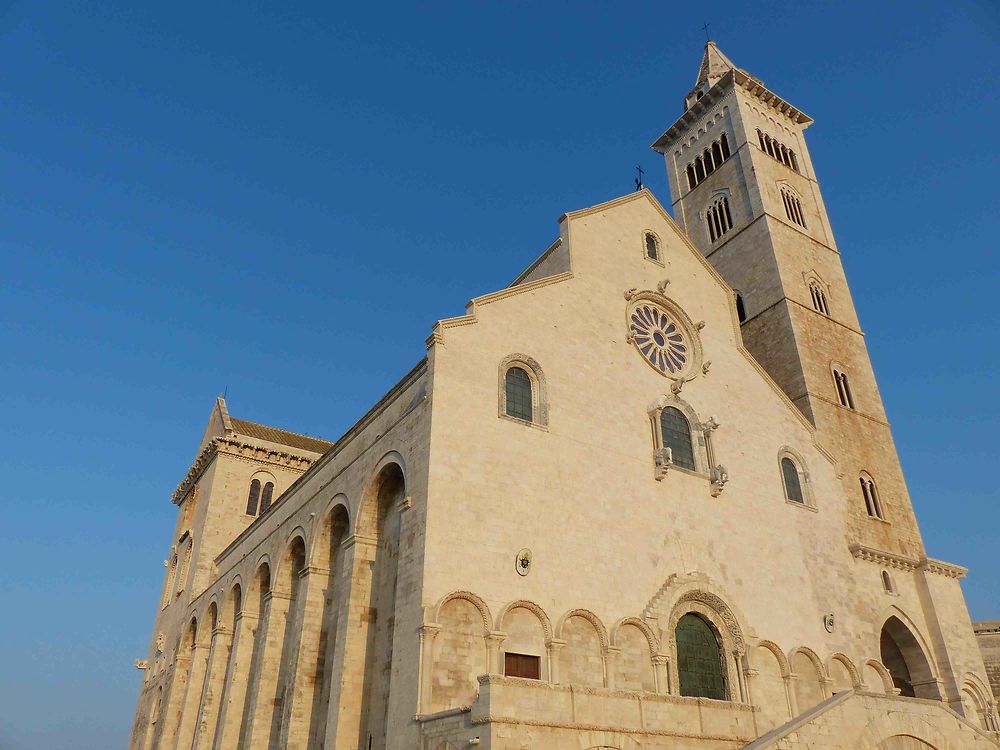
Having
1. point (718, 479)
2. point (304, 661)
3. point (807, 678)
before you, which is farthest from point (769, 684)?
point (304, 661)

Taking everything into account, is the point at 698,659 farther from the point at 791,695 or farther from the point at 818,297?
the point at 818,297

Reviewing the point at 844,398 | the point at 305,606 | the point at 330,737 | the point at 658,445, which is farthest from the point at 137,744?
the point at 844,398

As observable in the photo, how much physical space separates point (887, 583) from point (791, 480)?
561 centimetres

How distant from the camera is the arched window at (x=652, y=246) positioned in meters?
26.9

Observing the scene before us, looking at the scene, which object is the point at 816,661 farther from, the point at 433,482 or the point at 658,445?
the point at 433,482

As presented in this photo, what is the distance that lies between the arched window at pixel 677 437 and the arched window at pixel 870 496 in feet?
32.9

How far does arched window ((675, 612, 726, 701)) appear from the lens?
20.1 m

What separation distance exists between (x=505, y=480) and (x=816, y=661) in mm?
11837

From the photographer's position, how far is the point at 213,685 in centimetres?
2847

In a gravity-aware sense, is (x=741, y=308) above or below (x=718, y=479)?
above

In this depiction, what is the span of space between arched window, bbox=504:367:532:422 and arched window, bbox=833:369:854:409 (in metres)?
16.9

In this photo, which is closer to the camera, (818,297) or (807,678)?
(807,678)

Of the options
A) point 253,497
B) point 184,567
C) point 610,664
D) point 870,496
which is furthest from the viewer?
point 253,497

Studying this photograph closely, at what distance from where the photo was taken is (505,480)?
18.8 metres
